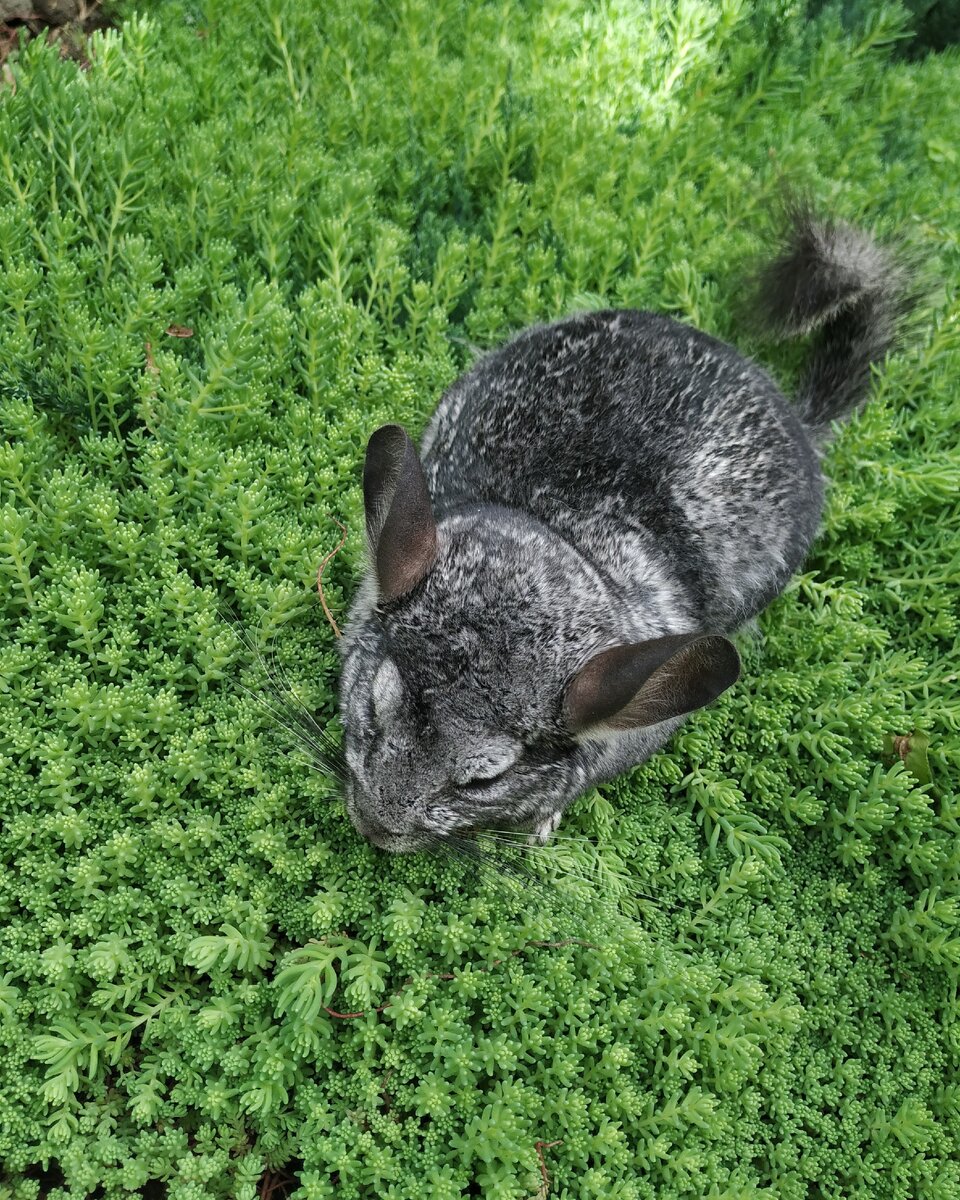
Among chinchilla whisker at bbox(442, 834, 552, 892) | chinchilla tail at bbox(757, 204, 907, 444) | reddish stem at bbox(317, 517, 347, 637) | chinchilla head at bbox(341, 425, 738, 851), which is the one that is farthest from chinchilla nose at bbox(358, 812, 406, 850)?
chinchilla tail at bbox(757, 204, 907, 444)

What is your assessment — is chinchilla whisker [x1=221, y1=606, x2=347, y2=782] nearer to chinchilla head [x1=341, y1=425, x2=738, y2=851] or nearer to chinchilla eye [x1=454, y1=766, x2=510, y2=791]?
chinchilla head [x1=341, y1=425, x2=738, y2=851]

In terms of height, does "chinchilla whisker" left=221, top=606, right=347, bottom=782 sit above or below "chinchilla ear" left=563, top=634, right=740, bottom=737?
below

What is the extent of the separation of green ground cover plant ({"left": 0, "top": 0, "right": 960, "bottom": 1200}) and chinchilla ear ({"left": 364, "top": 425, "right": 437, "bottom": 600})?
1.84 ft

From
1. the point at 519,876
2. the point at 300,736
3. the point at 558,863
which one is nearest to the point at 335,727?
the point at 300,736

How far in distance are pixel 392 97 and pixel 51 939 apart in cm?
412

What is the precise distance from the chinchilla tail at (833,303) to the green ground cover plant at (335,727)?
216 mm

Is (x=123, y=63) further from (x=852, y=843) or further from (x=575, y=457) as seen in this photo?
(x=852, y=843)

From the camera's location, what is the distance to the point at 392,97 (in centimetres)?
505

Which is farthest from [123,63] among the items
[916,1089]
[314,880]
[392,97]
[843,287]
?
[916,1089]

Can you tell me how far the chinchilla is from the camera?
2910 mm

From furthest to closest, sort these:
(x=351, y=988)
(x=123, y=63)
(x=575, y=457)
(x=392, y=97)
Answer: (x=392, y=97)
(x=123, y=63)
(x=575, y=457)
(x=351, y=988)

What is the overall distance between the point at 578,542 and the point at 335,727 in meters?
1.05

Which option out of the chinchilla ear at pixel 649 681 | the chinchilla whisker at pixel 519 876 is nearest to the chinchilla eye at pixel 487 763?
the chinchilla ear at pixel 649 681

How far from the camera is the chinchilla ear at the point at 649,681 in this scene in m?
2.69
